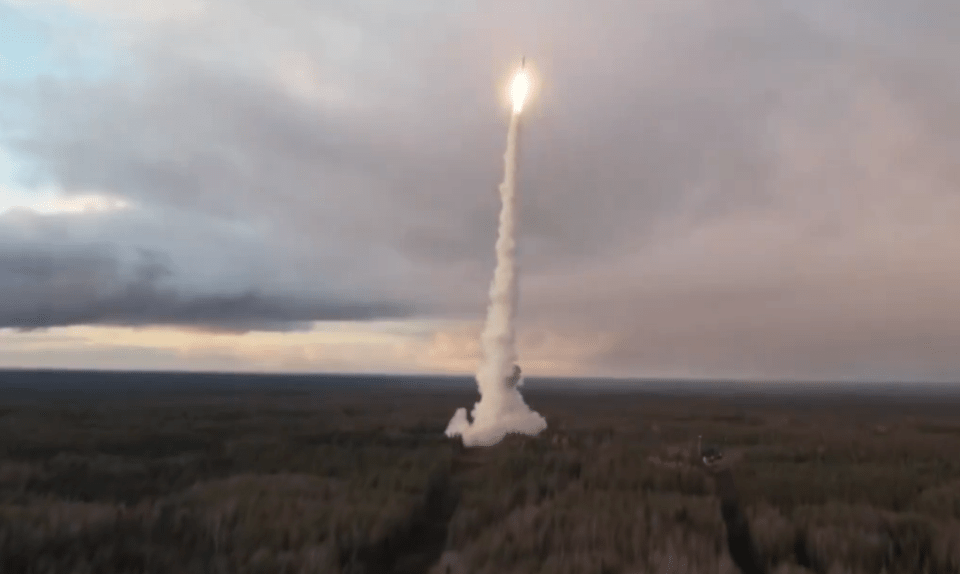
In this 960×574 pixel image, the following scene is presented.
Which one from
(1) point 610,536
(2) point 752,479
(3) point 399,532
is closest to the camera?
(1) point 610,536

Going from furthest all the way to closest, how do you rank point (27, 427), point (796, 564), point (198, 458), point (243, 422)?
point (243, 422), point (27, 427), point (198, 458), point (796, 564)

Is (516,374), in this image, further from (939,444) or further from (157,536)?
(939,444)

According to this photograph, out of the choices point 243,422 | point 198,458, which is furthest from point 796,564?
point 243,422

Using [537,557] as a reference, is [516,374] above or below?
above

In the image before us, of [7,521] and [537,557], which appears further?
[7,521]
